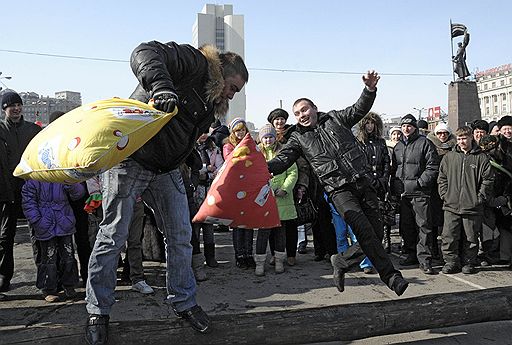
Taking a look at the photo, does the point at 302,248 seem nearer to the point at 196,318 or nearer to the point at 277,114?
the point at 277,114

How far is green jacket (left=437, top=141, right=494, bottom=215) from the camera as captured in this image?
18.6 feet

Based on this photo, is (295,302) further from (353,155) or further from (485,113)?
(485,113)

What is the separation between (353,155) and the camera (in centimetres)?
435

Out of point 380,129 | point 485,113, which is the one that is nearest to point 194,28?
point 485,113

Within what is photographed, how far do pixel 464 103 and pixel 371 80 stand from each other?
51.4ft

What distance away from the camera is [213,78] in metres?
3.12

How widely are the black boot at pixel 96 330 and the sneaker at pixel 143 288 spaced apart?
206 centimetres

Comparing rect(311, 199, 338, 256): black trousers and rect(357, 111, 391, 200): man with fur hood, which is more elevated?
rect(357, 111, 391, 200): man with fur hood

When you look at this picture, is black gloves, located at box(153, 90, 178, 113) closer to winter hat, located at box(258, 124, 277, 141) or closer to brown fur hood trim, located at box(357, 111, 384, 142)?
winter hat, located at box(258, 124, 277, 141)

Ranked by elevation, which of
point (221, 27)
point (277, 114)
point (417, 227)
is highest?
point (221, 27)

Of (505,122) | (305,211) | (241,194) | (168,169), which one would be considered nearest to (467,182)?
(505,122)

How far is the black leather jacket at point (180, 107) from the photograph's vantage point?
2.93 m

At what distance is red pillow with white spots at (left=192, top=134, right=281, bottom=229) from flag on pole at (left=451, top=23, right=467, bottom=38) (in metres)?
18.6

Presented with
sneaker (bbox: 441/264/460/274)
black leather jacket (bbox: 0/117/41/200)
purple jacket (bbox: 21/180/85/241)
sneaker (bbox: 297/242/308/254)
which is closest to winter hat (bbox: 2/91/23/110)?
black leather jacket (bbox: 0/117/41/200)
